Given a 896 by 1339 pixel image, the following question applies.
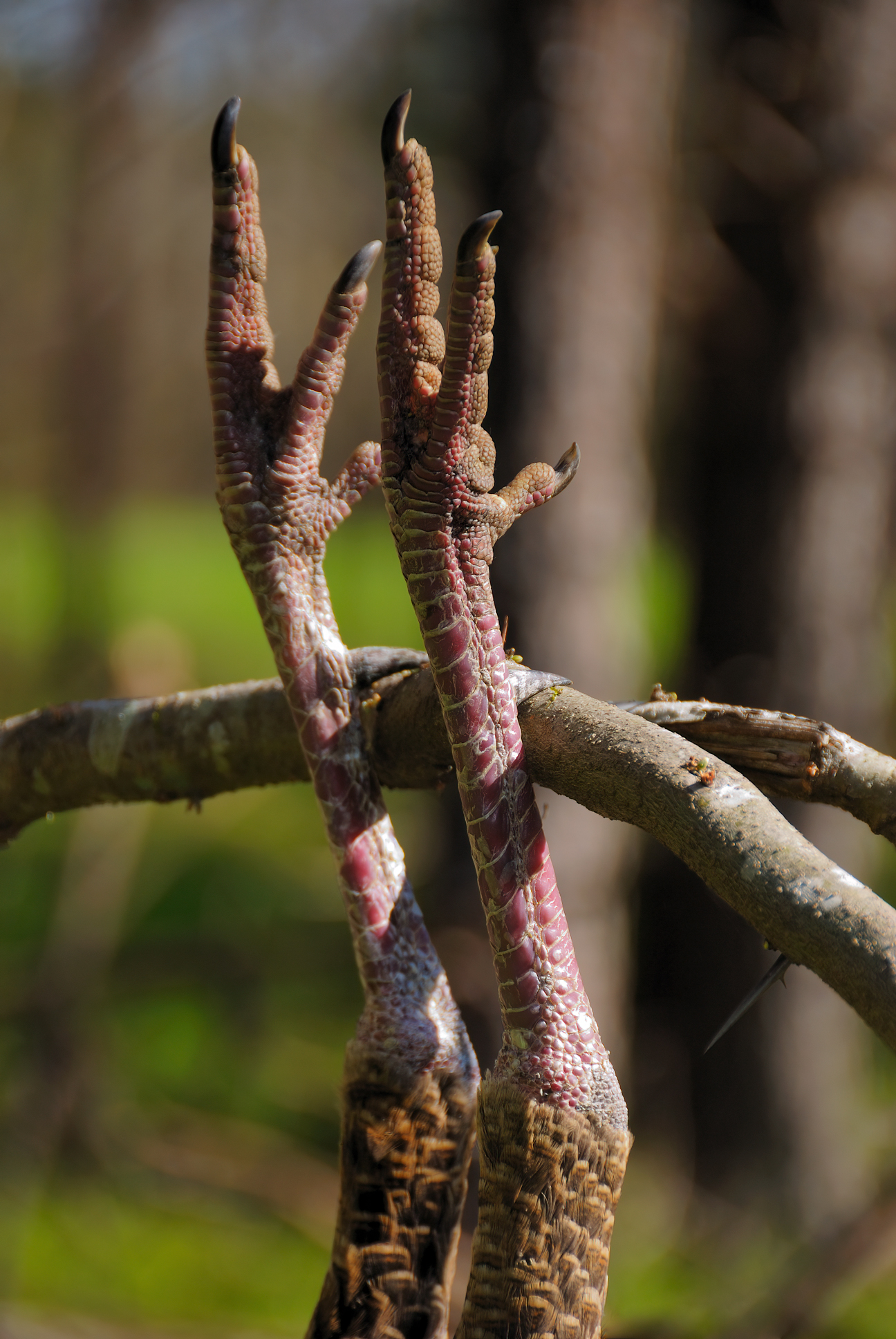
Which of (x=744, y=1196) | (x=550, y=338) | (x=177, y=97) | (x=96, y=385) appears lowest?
(x=744, y=1196)

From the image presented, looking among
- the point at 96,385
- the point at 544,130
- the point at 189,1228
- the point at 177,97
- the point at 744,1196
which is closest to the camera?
the point at 544,130

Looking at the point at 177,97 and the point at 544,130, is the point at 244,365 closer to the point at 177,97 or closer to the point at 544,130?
the point at 544,130

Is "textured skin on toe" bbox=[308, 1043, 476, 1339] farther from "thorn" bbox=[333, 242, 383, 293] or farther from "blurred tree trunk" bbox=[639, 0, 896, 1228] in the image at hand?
"blurred tree trunk" bbox=[639, 0, 896, 1228]

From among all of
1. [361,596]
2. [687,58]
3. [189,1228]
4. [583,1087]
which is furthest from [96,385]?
[583,1087]

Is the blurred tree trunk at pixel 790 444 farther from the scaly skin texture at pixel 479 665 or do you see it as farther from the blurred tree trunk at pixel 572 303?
the scaly skin texture at pixel 479 665

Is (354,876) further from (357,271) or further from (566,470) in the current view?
(357,271)
